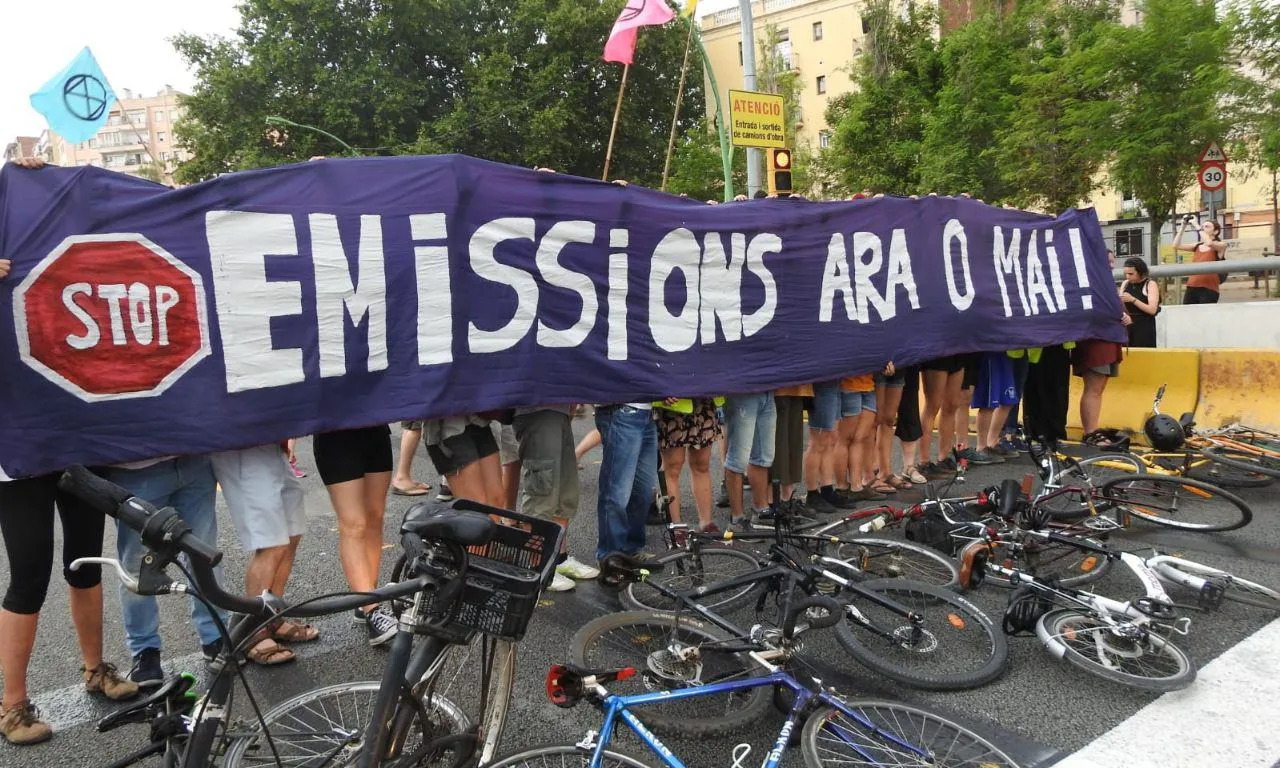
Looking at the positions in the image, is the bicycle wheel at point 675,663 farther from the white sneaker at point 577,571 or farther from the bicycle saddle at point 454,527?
the white sneaker at point 577,571

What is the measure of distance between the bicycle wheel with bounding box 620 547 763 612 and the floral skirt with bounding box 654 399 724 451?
3.92 feet

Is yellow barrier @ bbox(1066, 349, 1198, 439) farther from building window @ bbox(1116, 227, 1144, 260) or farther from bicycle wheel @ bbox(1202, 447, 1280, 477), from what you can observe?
building window @ bbox(1116, 227, 1144, 260)

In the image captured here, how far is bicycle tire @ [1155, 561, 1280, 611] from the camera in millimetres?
3877

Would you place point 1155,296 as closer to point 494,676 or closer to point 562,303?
point 562,303

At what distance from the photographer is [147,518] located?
1782 millimetres

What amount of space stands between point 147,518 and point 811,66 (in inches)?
2039

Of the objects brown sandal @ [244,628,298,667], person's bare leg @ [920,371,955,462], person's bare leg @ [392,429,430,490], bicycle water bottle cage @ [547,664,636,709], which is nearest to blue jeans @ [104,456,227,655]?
brown sandal @ [244,628,298,667]

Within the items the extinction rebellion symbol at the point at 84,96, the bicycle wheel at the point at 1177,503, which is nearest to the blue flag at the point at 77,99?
the extinction rebellion symbol at the point at 84,96

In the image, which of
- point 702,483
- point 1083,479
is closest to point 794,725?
point 702,483

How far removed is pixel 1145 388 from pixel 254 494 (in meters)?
8.30

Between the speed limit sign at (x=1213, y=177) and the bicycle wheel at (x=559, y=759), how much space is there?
1296 cm

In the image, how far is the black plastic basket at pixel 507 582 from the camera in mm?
2094

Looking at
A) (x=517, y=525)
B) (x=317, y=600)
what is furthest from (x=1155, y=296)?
(x=317, y=600)

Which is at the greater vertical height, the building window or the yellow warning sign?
the yellow warning sign
